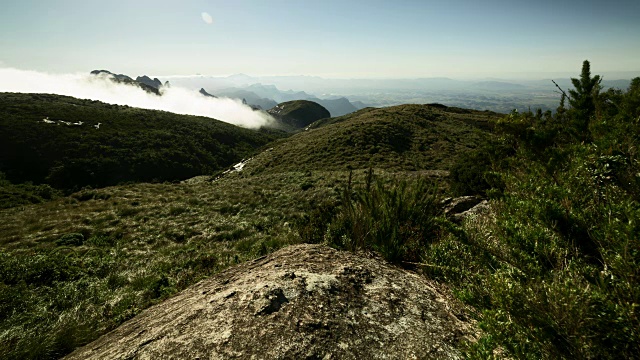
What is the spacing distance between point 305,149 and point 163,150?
34449 mm

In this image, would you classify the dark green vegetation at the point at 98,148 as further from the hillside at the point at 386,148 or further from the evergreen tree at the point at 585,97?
the evergreen tree at the point at 585,97

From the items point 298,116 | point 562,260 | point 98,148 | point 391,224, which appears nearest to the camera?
point 562,260

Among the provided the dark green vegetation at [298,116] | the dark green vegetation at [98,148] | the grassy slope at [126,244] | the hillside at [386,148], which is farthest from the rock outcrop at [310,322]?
the dark green vegetation at [298,116]

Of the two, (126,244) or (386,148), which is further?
(386,148)

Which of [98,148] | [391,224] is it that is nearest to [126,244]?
Result: [391,224]

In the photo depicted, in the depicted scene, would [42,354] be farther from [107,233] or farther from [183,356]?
[107,233]

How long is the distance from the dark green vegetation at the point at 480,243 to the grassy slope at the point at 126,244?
0.06 m

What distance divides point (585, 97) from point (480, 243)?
7401 mm

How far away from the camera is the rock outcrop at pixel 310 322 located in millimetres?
2238

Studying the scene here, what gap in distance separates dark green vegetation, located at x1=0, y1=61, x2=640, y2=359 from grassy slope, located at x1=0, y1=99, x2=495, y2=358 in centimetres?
6

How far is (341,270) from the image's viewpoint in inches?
135

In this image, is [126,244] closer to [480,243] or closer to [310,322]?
[310,322]

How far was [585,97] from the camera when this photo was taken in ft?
23.8

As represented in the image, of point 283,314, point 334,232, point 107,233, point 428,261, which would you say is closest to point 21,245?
point 107,233
